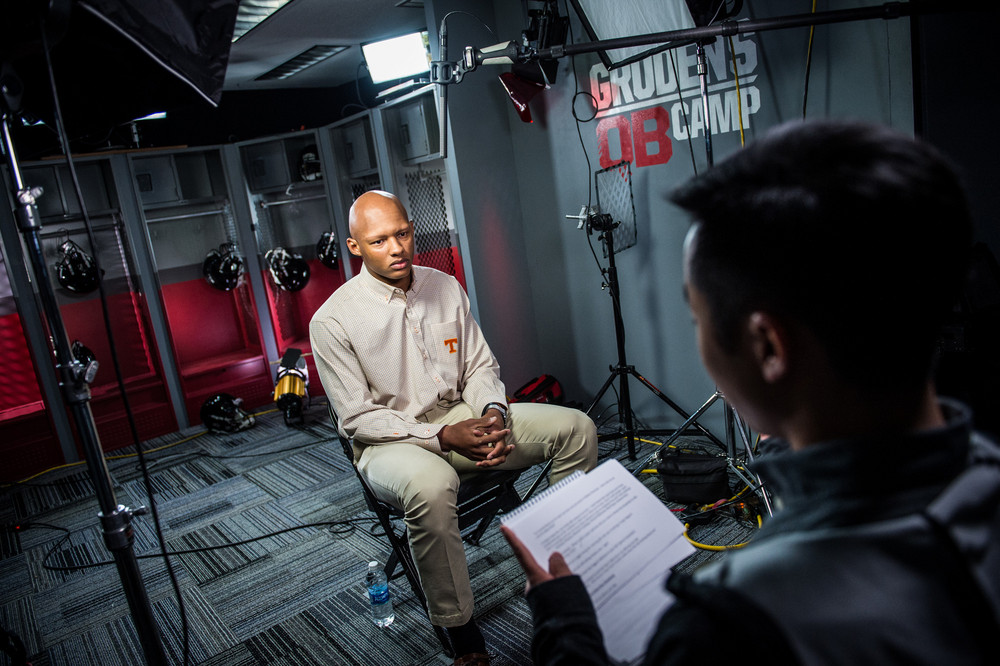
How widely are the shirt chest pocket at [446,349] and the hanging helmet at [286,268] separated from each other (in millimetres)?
3312

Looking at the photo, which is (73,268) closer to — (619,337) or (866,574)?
(619,337)

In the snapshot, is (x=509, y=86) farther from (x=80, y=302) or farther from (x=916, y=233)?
(x=80, y=302)

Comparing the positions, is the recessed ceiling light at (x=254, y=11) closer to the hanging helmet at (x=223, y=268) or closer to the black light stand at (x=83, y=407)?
the hanging helmet at (x=223, y=268)

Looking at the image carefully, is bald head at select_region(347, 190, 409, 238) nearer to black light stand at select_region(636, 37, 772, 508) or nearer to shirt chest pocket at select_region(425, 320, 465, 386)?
shirt chest pocket at select_region(425, 320, 465, 386)

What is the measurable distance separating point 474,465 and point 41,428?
3.96m

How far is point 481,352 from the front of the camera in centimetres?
248

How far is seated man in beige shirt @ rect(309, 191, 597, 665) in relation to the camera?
1866mm

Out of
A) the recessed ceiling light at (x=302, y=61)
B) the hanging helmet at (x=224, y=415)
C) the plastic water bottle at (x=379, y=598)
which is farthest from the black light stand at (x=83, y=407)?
the recessed ceiling light at (x=302, y=61)

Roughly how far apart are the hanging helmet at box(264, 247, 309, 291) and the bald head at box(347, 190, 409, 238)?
3.19 meters

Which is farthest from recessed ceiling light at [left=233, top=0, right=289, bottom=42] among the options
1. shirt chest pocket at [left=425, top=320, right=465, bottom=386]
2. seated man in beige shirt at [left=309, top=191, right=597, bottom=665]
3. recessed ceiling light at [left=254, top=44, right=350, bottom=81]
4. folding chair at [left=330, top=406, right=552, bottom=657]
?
folding chair at [left=330, top=406, right=552, bottom=657]

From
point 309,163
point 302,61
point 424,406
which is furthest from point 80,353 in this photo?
point 424,406

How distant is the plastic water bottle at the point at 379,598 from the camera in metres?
2.23

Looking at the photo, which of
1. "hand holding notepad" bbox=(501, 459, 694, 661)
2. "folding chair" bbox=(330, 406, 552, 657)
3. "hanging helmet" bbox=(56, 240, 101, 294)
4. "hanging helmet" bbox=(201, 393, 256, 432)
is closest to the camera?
"hand holding notepad" bbox=(501, 459, 694, 661)

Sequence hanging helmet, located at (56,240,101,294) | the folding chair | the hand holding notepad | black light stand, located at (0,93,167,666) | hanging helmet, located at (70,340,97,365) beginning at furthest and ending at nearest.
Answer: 1. hanging helmet, located at (56,240,101,294)
2. hanging helmet, located at (70,340,97,365)
3. the folding chair
4. black light stand, located at (0,93,167,666)
5. the hand holding notepad
